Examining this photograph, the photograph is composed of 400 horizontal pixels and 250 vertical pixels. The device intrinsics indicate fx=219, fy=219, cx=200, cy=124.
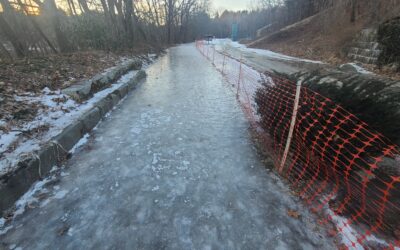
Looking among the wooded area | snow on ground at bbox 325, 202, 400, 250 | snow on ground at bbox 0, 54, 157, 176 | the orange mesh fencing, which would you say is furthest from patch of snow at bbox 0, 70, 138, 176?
the wooded area

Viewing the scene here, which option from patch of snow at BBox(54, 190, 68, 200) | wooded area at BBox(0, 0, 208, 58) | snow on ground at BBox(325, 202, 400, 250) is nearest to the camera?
snow on ground at BBox(325, 202, 400, 250)

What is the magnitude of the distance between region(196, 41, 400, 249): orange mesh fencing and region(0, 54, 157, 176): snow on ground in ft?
11.4

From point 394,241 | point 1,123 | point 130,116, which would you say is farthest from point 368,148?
point 1,123

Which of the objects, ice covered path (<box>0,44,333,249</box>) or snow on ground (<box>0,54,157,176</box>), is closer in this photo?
ice covered path (<box>0,44,333,249</box>)

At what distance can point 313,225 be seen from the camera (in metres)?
2.29

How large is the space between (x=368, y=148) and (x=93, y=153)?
150 inches

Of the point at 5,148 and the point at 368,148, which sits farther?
the point at 5,148

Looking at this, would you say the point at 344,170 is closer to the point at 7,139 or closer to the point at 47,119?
the point at 7,139

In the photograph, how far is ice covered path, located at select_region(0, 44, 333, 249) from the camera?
2.11m

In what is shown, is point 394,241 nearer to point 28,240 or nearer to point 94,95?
point 28,240

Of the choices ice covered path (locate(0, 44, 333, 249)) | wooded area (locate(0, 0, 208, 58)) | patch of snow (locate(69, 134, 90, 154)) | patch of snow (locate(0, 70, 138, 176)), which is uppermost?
wooded area (locate(0, 0, 208, 58))

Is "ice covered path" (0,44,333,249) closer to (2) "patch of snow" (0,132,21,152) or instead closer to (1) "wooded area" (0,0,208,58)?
(2) "patch of snow" (0,132,21,152)

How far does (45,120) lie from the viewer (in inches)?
149

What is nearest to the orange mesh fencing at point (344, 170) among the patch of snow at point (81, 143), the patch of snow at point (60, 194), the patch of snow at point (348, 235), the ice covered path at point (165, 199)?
the patch of snow at point (348, 235)
